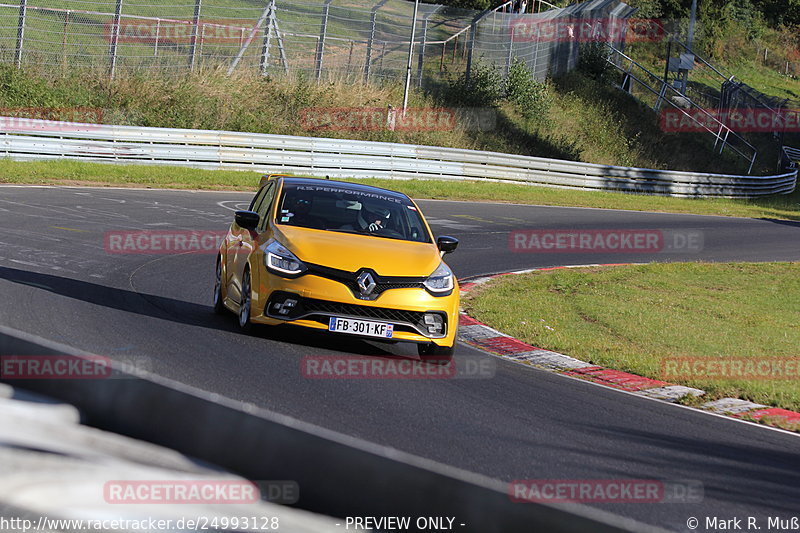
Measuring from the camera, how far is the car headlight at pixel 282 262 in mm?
9312

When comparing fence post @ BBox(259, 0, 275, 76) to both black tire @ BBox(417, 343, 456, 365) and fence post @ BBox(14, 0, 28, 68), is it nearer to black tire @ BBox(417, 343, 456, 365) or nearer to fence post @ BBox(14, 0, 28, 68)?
fence post @ BBox(14, 0, 28, 68)

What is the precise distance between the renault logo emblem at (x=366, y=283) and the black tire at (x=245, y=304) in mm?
1091

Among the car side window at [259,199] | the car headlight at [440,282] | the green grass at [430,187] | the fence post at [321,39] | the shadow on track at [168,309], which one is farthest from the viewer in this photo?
the fence post at [321,39]

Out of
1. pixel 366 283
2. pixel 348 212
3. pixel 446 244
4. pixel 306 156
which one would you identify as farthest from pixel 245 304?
pixel 306 156

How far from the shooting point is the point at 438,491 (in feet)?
A: 11.4

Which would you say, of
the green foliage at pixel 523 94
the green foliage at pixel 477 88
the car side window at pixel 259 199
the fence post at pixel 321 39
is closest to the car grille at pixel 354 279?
the car side window at pixel 259 199

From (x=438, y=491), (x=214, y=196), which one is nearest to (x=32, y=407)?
(x=438, y=491)

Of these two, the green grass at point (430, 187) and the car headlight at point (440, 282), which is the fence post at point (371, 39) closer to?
the green grass at point (430, 187)

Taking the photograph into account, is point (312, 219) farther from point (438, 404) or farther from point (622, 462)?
point (622, 462)

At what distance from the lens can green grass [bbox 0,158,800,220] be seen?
2511cm

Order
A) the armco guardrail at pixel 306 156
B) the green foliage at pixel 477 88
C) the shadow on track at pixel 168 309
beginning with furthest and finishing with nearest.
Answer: the green foliage at pixel 477 88
the armco guardrail at pixel 306 156
the shadow on track at pixel 168 309

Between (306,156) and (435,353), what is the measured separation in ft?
71.5

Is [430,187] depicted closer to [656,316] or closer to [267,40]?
[267,40]

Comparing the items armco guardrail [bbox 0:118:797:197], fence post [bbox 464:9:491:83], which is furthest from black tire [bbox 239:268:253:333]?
fence post [bbox 464:9:491:83]
